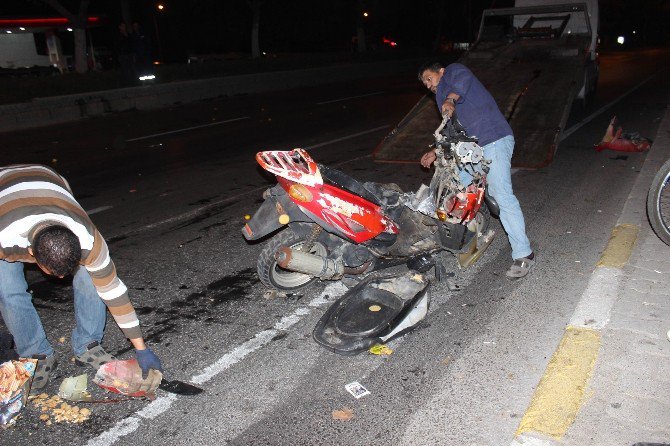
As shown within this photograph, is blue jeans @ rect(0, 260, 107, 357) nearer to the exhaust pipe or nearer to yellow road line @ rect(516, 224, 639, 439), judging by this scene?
the exhaust pipe

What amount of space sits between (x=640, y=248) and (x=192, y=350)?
418 centimetres

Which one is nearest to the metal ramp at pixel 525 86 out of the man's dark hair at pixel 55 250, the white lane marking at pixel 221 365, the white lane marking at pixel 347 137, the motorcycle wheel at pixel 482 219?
the white lane marking at pixel 347 137

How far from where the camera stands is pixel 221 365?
3783 mm

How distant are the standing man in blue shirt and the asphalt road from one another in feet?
0.95

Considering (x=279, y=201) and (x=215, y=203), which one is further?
(x=215, y=203)

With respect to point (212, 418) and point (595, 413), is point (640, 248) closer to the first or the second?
point (595, 413)

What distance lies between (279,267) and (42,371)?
193 centimetres

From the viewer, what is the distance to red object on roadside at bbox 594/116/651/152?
9234 millimetres

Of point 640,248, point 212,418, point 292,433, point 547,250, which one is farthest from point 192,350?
point 640,248

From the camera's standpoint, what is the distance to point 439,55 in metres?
39.8

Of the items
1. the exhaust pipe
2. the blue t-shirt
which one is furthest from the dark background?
the exhaust pipe

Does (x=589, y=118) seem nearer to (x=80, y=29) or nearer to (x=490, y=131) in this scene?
(x=490, y=131)

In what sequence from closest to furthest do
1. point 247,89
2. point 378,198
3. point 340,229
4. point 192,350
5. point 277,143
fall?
1. point 192,350
2. point 340,229
3. point 378,198
4. point 277,143
5. point 247,89

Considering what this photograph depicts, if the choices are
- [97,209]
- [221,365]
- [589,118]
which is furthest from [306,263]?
[589,118]
